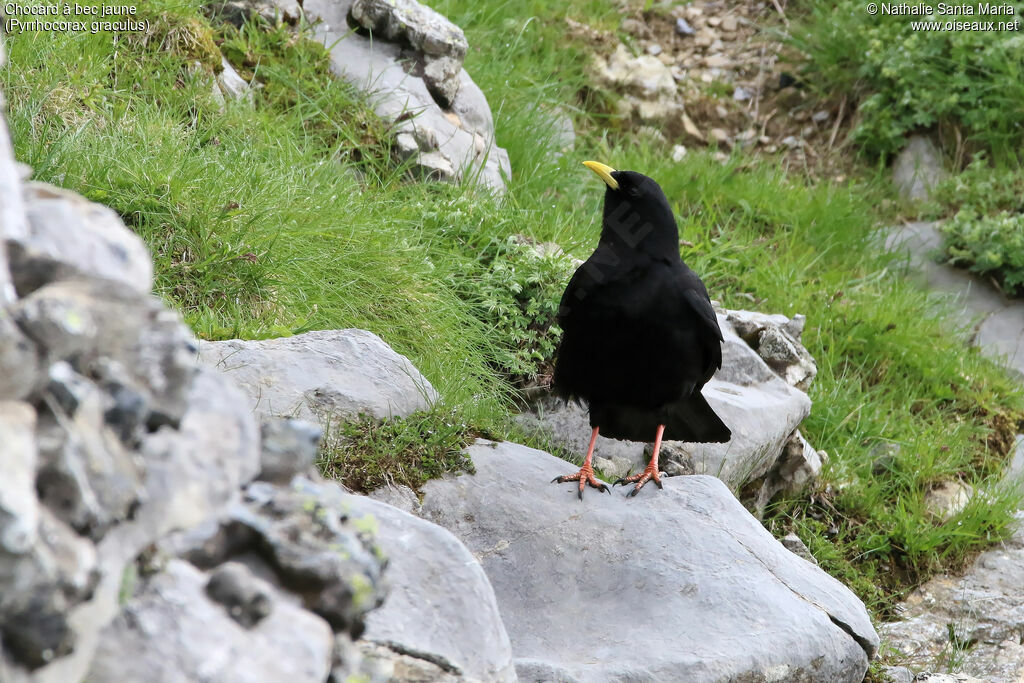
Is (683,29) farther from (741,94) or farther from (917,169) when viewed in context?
(917,169)

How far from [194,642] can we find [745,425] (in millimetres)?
3444

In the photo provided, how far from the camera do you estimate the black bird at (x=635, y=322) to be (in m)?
3.64

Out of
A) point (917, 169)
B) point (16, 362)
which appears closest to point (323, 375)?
point (16, 362)

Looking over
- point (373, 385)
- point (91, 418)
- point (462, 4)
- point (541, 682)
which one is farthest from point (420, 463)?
point (462, 4)

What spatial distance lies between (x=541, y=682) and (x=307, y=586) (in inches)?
50.7

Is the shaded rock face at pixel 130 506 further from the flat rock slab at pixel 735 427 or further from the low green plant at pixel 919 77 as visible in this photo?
the low green plant at pixel 919 77

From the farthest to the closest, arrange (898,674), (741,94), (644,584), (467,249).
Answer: (741,94) → (467,249) → (898,674) → (644,584)

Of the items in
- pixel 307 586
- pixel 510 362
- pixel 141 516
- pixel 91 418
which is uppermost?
pixel 91 418

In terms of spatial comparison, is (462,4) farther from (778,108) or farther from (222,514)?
(222,514)

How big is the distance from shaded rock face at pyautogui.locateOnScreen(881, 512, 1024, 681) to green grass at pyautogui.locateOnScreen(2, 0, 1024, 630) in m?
0.13

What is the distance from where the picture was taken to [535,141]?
620 cm

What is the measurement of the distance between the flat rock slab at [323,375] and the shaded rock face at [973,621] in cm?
248

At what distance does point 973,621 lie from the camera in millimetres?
4547

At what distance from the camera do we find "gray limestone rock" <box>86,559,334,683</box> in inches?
59.2
